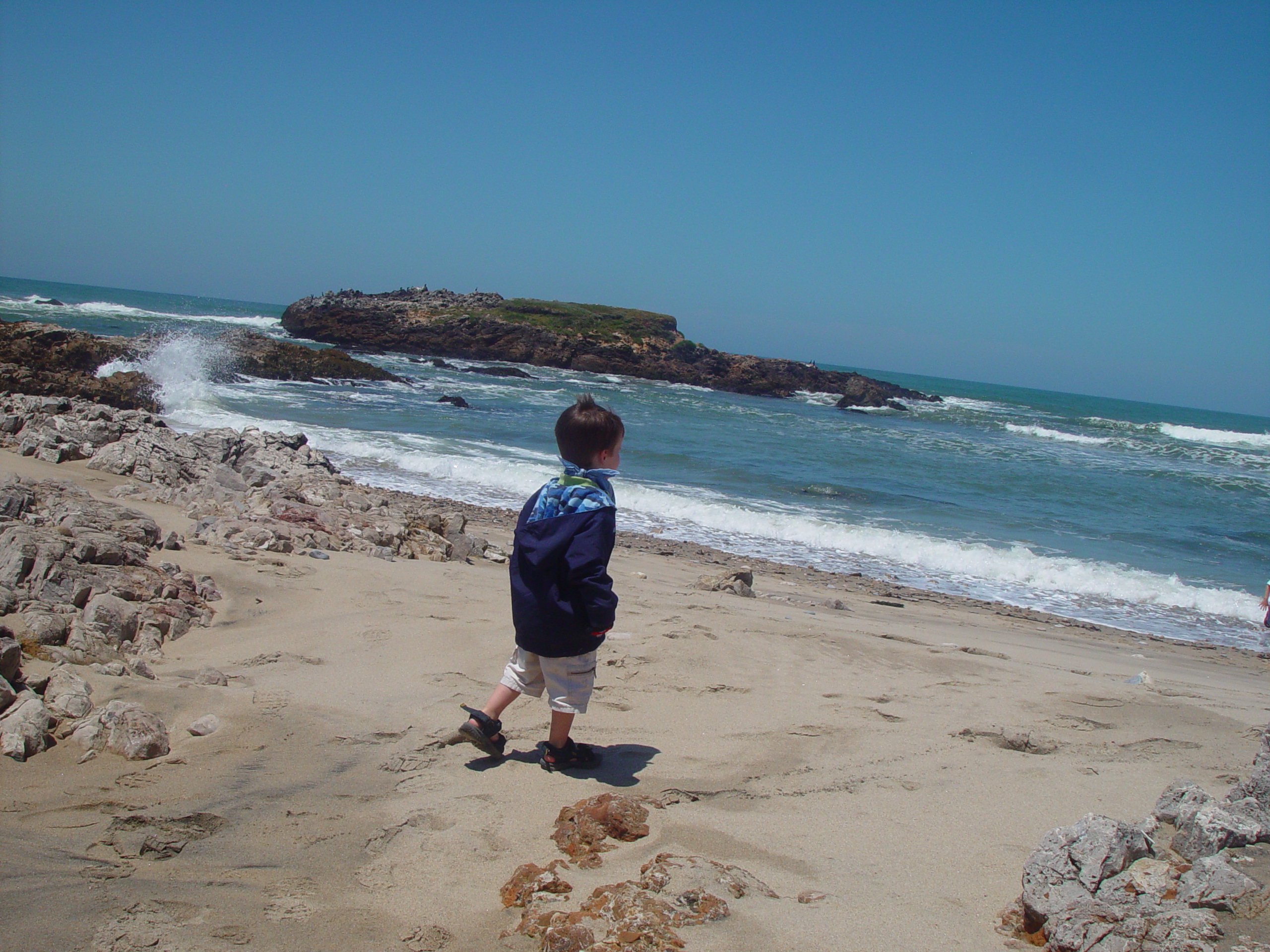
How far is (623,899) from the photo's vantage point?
1879mm

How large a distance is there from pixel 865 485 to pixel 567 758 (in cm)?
1400

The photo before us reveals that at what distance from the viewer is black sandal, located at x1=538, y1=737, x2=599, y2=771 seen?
112 inches

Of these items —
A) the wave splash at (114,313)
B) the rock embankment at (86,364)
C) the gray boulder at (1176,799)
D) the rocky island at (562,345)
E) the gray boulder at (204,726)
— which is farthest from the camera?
the rocky island at (562,345)

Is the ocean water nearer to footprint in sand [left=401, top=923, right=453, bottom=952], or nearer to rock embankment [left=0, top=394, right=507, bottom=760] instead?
rock embankment [left=0, top=394, right=507, bottom=760]

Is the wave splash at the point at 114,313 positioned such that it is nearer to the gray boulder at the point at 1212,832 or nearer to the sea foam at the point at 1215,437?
the gray boulder at the point at 1212,832

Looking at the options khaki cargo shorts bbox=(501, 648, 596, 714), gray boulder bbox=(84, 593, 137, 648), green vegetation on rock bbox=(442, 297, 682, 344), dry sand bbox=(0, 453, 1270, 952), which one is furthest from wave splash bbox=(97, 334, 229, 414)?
green vegetation on rock bbox=(442, 297, 682, 344)

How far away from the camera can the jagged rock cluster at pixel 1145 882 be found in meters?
1.68

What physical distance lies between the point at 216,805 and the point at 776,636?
10.9 ft

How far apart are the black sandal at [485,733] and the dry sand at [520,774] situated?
5 cm

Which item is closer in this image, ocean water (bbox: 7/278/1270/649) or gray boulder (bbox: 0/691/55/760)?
gray boulder (bbox: 0/691/55/760)

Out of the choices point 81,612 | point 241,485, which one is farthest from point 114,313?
point 81,612

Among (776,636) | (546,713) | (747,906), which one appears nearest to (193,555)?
(546,713)

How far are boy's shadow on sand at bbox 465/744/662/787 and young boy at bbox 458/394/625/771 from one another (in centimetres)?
3

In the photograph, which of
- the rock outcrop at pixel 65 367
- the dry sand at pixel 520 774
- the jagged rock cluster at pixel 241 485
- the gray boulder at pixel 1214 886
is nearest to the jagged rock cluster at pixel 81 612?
the dry sand at pixel 520 774
